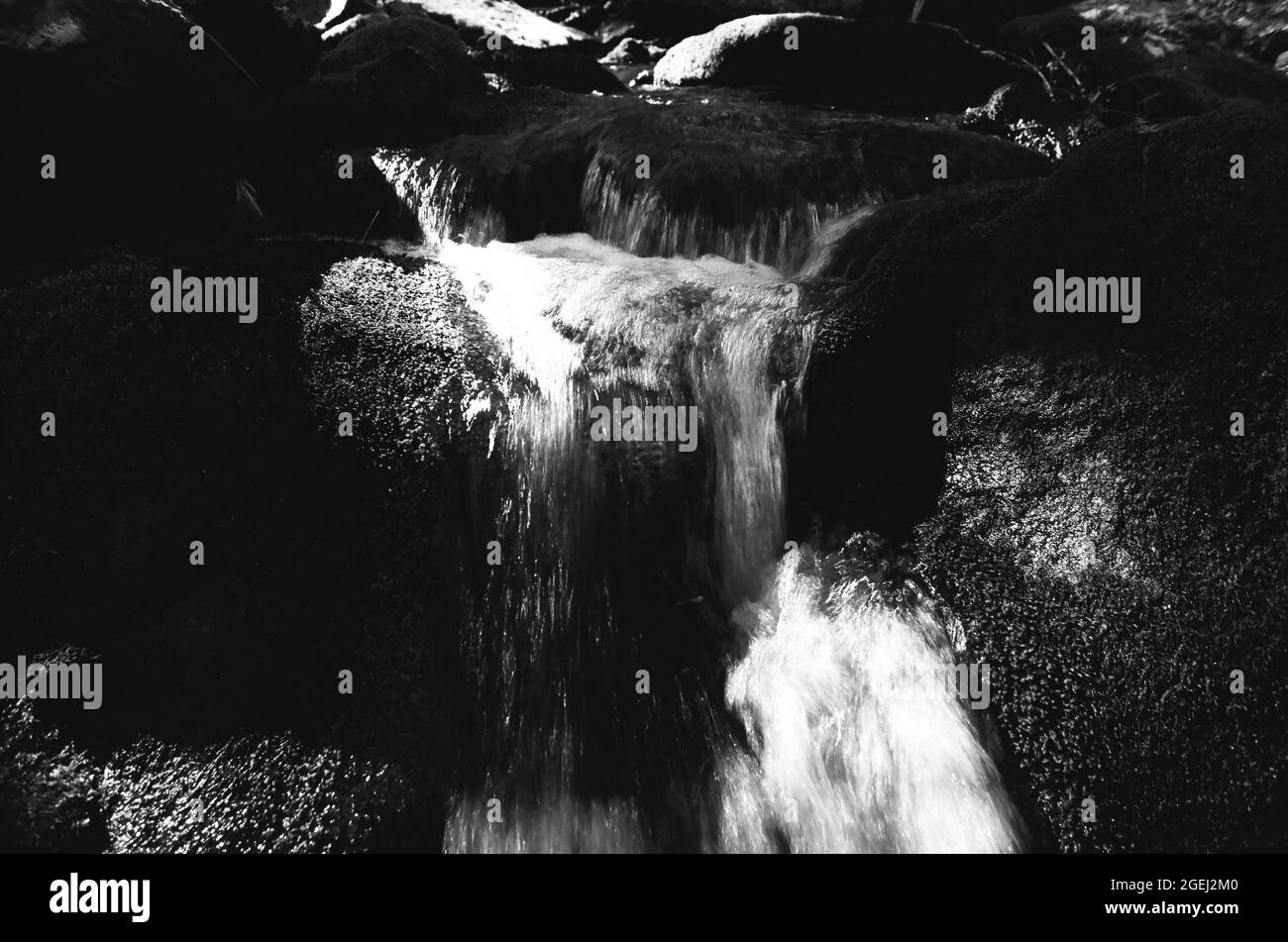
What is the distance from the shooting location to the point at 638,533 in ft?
15.4

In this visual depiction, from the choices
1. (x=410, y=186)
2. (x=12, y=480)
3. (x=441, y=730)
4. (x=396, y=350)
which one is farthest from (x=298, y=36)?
(x=441, y=730)

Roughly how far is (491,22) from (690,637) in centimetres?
1316

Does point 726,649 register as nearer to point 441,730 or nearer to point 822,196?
point 441,730

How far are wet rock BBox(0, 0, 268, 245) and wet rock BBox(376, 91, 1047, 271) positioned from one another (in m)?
2.02

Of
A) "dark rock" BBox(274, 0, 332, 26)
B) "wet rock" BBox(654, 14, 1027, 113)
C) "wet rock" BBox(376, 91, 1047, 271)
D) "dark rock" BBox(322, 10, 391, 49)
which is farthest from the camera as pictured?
"dark rock" BBox(274, 0, 332, 26)

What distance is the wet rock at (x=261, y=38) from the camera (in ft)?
27.8

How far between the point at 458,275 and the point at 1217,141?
5403 millimetres

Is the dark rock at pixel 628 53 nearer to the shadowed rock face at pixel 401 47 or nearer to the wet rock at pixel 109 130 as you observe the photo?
the shadowed rock face at pixel 401 47

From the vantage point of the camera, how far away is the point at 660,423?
195 inches

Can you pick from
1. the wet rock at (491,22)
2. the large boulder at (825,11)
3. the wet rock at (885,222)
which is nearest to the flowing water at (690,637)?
the wet rock at (885,222)

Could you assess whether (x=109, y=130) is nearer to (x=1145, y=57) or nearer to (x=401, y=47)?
(x=401, y=47)

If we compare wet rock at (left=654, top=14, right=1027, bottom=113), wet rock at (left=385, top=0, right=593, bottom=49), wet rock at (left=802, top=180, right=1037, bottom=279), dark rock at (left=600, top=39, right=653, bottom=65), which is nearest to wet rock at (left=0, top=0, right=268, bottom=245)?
wet rock at (left=802, top=180, right=1037, bottom=279)

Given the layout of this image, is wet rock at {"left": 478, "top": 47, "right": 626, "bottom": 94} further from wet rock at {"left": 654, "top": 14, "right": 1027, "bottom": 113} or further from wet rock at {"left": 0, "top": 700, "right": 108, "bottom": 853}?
wet rock at {"left": 0, "top": 700, "right": 108, "bottom": 853}

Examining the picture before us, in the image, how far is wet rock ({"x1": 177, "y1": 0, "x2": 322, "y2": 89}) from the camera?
27.8 ft
